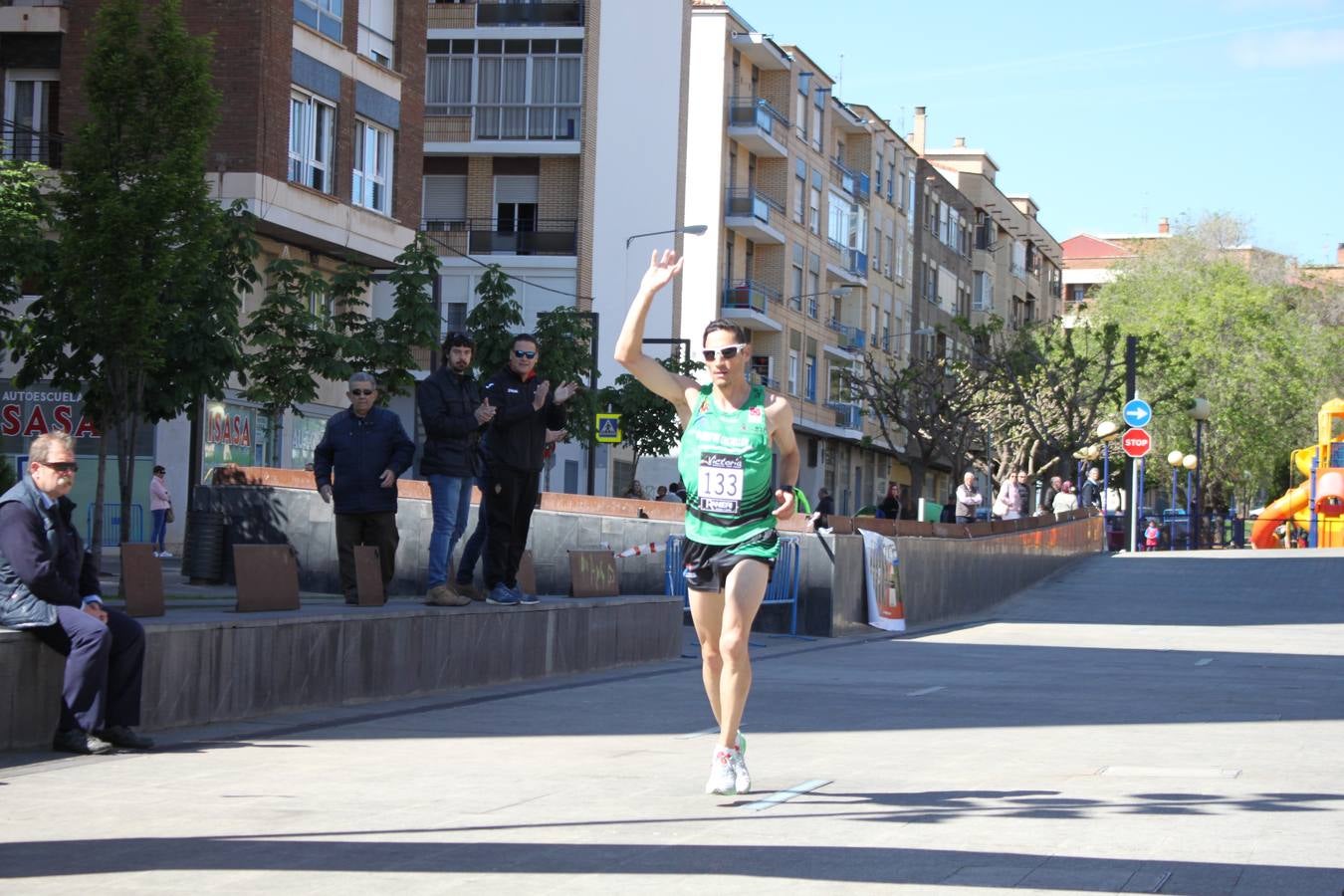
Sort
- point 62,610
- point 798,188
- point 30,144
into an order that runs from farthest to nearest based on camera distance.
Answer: point 798,188 → point 30,144 → point 62,610

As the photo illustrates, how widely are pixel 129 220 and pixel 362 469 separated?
9572mm

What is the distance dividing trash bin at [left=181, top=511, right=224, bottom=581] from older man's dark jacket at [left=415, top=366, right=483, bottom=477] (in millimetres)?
9019

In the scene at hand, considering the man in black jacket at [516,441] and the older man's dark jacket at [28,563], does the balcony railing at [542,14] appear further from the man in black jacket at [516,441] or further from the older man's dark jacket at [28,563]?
the older man's dark jacket at [28,563]

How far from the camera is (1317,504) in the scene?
57.4 m

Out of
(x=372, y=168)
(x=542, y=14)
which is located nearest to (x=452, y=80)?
(x=542, y=14)

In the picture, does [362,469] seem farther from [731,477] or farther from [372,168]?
[372,168]

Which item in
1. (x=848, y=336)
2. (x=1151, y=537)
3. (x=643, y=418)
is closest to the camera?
(x=643, y=418)

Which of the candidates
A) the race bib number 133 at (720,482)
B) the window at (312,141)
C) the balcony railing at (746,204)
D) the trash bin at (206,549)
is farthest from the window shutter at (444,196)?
the race bib number 133 at (720,482)

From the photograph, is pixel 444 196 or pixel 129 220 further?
pixel 444 196

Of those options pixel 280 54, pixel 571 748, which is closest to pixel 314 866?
pixel 571 748

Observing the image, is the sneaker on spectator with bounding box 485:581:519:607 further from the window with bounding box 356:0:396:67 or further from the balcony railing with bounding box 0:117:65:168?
the window with bounding box 356:0:396:67

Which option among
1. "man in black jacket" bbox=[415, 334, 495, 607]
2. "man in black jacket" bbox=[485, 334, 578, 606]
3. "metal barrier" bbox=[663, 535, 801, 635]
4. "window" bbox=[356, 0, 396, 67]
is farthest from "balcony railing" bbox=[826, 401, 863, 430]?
"man in black jacket" bbox=[485, 334, 578, 606]

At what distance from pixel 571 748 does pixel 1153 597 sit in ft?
71.8

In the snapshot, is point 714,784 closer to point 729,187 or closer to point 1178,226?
point 729,187
